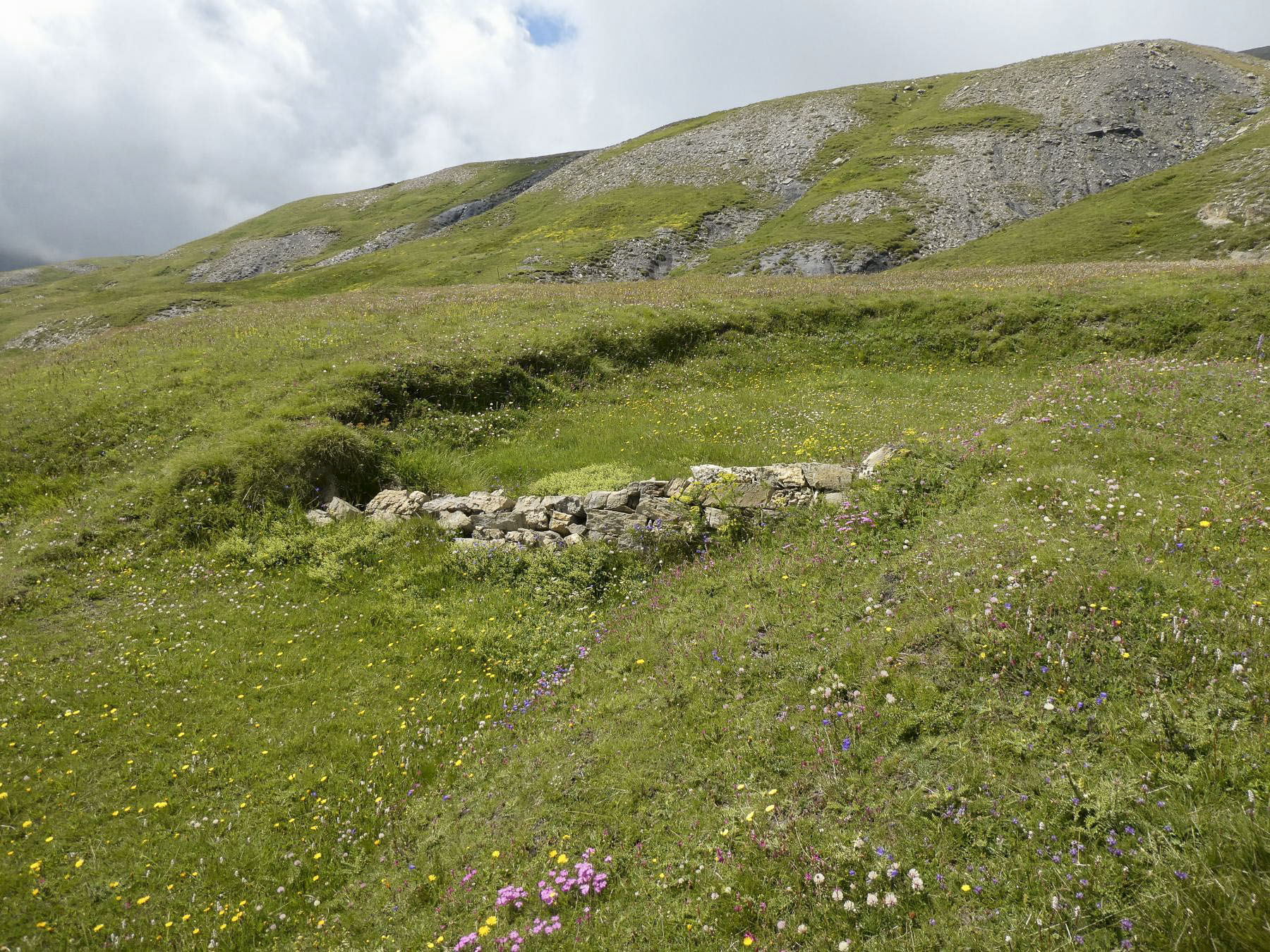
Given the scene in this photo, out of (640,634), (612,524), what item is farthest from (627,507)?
(640,634)

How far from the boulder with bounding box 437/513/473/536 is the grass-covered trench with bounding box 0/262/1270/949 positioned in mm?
676

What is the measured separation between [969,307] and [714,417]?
58.2 feet

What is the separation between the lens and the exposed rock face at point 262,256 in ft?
437

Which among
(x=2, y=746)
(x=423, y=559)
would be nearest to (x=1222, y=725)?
(x=423, y=559)

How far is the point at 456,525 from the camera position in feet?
48.1

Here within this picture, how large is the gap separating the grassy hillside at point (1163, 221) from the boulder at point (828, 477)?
5940cm

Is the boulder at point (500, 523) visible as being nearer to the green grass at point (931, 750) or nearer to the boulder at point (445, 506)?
the boulder at point (445, 506)

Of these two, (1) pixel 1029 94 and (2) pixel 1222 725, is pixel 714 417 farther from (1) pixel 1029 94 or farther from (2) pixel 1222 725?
(1) pixel 1029 94

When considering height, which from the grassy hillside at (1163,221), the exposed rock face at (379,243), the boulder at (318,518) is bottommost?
the boulder at (318,518)

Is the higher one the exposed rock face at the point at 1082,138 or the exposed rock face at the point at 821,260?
the exposed rock face at the point at 1082,138

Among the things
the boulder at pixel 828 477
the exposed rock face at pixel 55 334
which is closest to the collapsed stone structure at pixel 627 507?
the boulder at pixel 828 477

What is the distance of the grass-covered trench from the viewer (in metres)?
5.09

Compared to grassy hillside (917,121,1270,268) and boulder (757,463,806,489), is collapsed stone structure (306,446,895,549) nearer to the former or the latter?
boulder (757,463,806,489)

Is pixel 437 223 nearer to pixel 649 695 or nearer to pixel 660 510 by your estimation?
pixel 660 510
